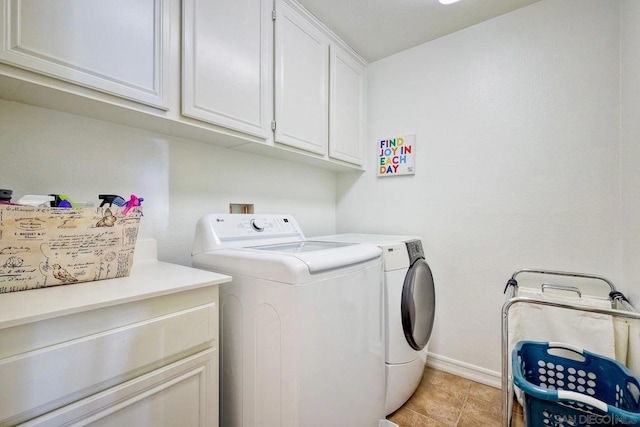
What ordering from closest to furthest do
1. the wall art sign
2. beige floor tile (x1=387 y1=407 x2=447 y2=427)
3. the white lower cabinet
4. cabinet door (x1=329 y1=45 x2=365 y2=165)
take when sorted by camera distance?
the white lower cabinet, beige floor tile (x1=387 y1=407 x2=447 y2=427), cabinet door (x1=329 y1=45 x2=365 y2=165), the wall art sign

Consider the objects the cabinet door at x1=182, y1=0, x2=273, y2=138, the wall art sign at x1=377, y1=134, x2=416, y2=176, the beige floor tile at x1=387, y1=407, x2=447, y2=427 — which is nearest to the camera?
the cabinet door at x1=182, y1=0, x2=273, y2=138

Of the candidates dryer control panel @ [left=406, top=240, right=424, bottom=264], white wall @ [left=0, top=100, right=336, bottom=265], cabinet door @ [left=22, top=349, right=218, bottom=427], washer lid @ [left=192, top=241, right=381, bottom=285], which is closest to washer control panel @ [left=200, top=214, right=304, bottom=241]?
washer lid @ [left=192, top=241, right=381, bottom=285]

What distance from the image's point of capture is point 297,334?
3.05ft

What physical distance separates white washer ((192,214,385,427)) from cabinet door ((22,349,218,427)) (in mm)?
153

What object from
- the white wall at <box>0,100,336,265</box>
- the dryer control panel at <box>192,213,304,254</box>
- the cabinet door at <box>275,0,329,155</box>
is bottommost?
the dryer control panel at <box>192,213,304,254</box>

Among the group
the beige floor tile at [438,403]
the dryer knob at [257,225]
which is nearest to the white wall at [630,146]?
the beige floor tile at [438,403]

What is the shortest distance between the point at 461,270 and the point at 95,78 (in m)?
2.22

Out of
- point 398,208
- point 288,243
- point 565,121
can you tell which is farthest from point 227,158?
point 565,121

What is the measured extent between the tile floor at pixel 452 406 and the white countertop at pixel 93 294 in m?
1.38

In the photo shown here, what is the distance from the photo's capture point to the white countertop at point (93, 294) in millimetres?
622

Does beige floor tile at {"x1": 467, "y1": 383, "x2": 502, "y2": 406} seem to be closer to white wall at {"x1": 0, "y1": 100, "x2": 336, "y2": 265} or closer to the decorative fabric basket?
white wall at {"x1": 0, "y1": 100, "x2": 336, "y2": 265}

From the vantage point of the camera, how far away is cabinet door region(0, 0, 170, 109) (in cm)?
80

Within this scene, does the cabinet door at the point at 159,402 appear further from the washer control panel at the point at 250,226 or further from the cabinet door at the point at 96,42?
the cabinet door at the point at 96,42

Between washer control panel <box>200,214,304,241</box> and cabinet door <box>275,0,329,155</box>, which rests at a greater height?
cabinet door <box>275,0,329,155</box>
